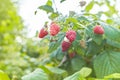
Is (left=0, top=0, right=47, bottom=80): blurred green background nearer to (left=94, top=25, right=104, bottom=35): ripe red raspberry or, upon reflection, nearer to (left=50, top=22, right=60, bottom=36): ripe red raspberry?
(left=50, top=22, right=60, bottom=36): ripe red raspberry

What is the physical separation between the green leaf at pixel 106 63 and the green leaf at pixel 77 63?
122 millimetres

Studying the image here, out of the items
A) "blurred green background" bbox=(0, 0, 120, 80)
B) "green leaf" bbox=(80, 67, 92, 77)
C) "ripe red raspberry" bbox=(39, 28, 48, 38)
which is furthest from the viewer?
"blurred green background" bbox=(0, 0, 120, 80)

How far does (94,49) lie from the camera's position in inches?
55.2

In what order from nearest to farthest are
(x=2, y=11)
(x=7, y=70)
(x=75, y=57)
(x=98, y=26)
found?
1. (x=98, y=26)
2. (x=75, y=57)
3. (x=7, y=70)
4. (x=2, y=11)

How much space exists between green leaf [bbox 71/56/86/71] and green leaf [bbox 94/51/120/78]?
12 centimetres

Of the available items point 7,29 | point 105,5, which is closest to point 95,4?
point 105,5

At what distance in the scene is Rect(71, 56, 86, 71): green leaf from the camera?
58.6 inches

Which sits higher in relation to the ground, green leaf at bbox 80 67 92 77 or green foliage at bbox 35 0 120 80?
green foliage at bbox 35 0 120 80

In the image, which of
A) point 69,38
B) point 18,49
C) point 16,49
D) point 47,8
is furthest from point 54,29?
point 16,49

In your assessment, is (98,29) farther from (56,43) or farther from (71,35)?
(56,43)

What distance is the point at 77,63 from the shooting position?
1.49 meters

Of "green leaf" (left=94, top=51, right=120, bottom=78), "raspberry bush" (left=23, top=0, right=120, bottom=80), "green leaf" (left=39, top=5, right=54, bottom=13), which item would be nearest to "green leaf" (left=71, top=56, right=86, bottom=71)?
"raspberry bush" (left=23, top=0, right=120, bottom=80)

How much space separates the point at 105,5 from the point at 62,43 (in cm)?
98

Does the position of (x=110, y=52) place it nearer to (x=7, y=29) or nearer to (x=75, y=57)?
(x=75, y=57)
